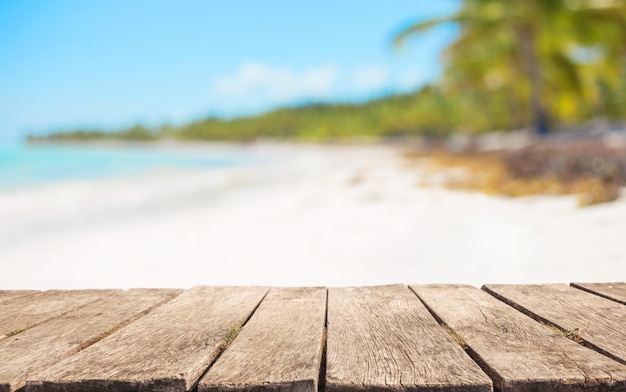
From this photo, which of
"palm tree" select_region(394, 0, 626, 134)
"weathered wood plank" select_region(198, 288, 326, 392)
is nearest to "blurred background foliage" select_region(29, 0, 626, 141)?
"palm tree" select_region(394, 0, 626, 134)

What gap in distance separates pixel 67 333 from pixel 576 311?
1.31 m

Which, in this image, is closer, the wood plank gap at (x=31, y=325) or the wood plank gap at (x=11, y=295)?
the wood plank gap at (x=31, y=325)

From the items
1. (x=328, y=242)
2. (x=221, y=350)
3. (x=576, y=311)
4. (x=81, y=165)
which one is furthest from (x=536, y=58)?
(x=81, y=165)

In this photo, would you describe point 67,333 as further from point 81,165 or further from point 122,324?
point 81,165

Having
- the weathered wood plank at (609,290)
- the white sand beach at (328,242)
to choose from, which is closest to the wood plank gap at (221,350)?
the weathered wood plank at (609,290)

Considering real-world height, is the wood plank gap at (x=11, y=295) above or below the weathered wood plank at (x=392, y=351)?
below

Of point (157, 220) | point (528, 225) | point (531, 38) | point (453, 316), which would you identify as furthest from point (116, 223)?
point (531, 38)

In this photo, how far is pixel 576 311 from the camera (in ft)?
4.35

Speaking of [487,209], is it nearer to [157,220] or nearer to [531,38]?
[157,220]

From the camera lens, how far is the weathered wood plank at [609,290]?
4.85 feet

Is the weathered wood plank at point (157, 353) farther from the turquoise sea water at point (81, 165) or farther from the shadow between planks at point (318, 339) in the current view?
the turquoise sea water at point (81, 165)

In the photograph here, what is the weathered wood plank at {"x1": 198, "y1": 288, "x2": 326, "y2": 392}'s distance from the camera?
35.3 inches

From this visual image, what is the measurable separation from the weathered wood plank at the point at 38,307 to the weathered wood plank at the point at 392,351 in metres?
0.77

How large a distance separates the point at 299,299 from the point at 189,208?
7446 millimetres
